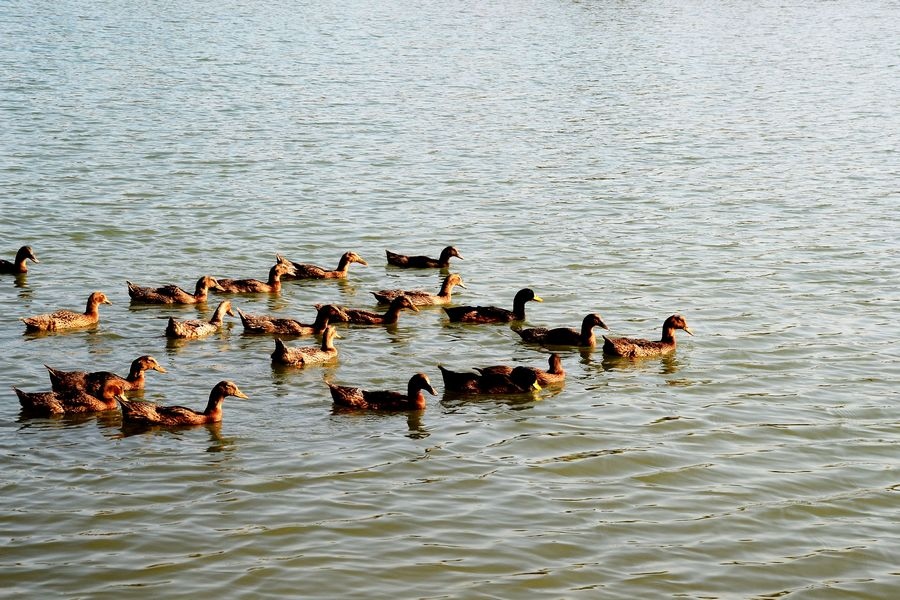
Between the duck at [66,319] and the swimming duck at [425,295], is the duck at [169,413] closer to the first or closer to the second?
the duck at [66,319]

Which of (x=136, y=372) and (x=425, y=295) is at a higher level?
(x=425, y=295)

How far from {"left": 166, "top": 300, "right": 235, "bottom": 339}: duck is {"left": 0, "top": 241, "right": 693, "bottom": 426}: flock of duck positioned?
14 mm

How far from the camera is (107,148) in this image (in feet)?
100

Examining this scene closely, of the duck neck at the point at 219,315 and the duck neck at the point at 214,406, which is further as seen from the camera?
the duck neck at the point at 219,315

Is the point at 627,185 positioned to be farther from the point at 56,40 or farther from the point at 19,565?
the point at 56,40

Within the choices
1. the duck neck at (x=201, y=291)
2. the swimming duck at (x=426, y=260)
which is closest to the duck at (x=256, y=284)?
the duck neck at (x=201, y=291)

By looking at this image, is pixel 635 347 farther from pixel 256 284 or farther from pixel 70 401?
pixel 70 401

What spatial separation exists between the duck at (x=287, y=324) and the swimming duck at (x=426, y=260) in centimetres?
367

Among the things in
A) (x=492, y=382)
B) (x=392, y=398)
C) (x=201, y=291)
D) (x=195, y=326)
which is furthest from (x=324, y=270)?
(x=392, y=398)

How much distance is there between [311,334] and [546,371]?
12.9 feet

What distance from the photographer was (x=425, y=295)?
65.5 feet

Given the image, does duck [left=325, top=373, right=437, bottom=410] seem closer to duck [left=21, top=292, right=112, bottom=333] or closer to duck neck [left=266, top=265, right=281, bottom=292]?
duck [left=21, top=292, right=112, bottom=333]

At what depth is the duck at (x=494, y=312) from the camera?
61.7 ft

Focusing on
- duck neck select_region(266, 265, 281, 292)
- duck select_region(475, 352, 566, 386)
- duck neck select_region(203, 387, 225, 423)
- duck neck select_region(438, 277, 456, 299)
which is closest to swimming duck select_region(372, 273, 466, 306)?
duck neck select_region(438, 277, 456, 299)
